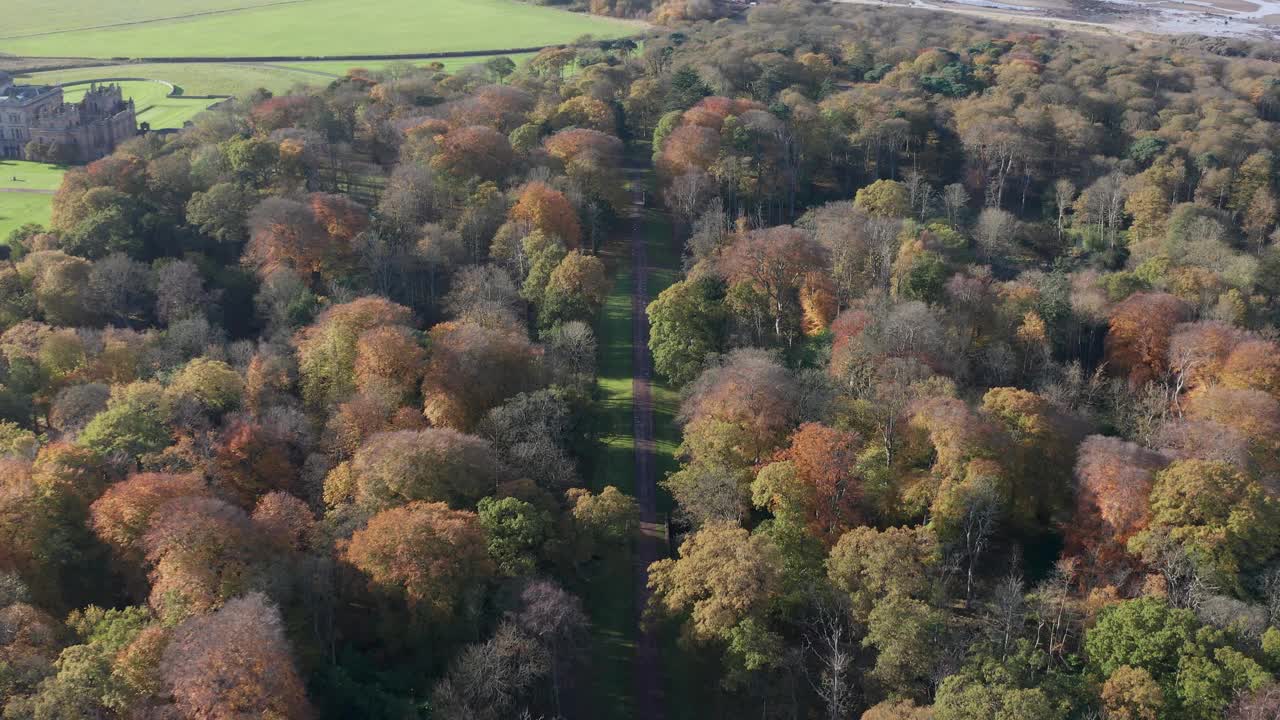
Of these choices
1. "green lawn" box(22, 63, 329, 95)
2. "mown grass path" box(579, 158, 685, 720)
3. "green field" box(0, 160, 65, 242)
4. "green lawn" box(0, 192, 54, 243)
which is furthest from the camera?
"green lawn" box(22, 63, 329, 95)

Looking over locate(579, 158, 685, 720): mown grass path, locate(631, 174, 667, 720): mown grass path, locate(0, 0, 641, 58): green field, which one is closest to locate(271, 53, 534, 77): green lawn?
locate(0, 0, 641, 58): green field

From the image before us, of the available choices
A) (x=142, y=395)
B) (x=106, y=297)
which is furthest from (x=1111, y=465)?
(x=106, y=297)

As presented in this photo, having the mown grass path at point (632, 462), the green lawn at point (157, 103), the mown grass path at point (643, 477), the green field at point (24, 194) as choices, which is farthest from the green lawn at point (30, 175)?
the mown grass path at point (643, 477)

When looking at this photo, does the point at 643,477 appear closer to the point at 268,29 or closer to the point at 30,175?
the point at 30,175

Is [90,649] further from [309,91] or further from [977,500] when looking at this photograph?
[309,91]

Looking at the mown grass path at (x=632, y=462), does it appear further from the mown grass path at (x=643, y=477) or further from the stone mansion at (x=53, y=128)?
the stone mansion at (x=53, y=128)

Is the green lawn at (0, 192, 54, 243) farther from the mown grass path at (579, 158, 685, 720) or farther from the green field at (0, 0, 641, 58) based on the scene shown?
the green field at (0, 0, 641, 58)

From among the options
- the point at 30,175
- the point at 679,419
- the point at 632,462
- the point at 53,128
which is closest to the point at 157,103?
the point at 53,128
